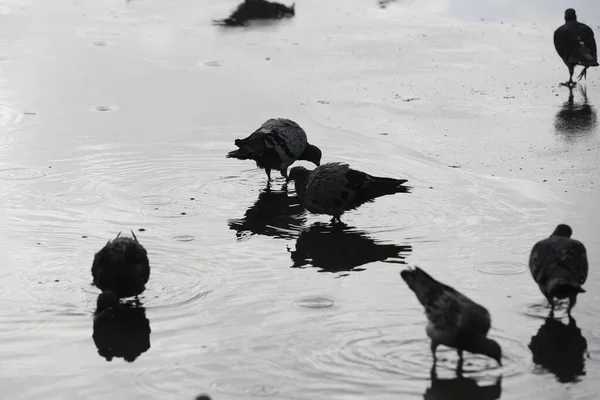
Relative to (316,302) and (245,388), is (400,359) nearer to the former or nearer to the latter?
(245,388)

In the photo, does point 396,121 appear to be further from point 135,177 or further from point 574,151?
point 135,177

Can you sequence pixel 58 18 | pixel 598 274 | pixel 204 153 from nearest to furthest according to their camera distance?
pixel 598 274 < pixel 204 153 < pixel 58 18

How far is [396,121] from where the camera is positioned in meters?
12.4

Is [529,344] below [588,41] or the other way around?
below

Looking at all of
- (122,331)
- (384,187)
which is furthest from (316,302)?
(384,187)

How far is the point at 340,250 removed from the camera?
881cm

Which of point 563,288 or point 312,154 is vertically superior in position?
point 563,288

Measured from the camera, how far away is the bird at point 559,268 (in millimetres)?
6836

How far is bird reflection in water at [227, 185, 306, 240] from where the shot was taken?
924 cm

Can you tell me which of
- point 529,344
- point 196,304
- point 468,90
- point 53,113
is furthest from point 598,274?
point 53,113

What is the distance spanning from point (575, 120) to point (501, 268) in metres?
4.78

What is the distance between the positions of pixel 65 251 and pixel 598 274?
158 inches

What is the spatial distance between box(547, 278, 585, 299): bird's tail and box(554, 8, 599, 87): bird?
7.47 meters

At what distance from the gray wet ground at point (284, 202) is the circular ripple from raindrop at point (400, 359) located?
17 millimetres
